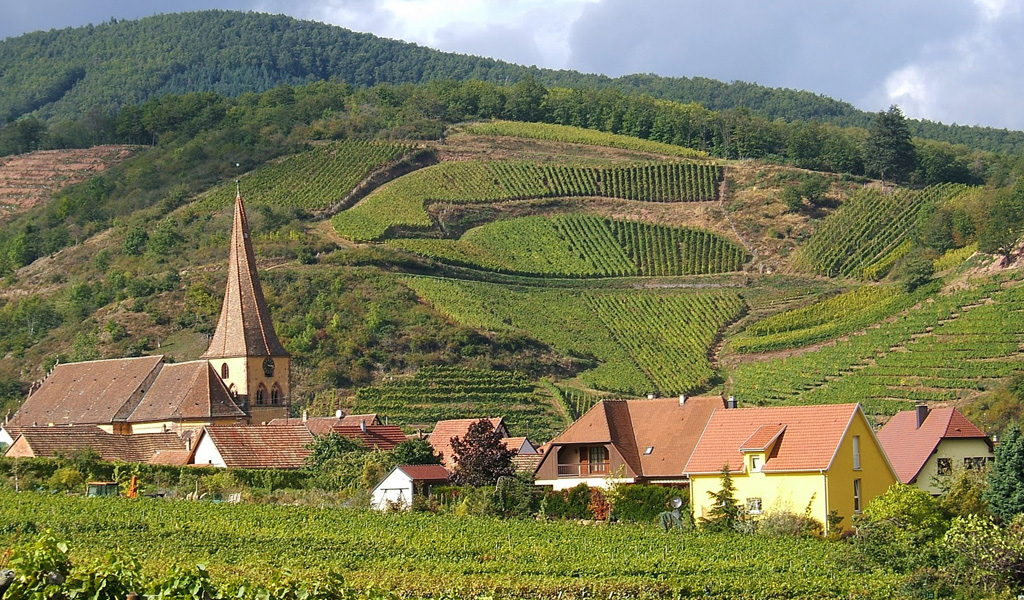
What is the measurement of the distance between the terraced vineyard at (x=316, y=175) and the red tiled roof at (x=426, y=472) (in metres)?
59.8

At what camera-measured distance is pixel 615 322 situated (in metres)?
84.3

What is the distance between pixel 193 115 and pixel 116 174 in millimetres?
16916

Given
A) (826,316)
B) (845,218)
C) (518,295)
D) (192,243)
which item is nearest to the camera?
(826,316)

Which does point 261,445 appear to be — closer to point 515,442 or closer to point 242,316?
point 515,442

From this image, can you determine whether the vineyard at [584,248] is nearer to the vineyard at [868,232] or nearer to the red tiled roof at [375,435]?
the vineyard at [868,232]

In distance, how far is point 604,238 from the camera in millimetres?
101688

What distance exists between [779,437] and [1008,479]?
6162mm

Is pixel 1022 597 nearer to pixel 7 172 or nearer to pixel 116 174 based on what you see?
pixel 116 174

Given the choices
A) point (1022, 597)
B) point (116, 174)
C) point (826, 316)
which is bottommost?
point (1022, 597)

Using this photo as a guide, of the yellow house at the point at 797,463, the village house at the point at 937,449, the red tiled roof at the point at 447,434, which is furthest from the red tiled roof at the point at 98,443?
the village house at the point at 937,449

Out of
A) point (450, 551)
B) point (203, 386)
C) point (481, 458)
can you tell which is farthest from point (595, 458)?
point (203, 386)

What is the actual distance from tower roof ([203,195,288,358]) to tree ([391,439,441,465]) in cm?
1550

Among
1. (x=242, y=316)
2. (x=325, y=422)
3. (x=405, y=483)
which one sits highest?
(x=242, y=316)

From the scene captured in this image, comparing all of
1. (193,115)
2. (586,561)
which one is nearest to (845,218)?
(193,115)
